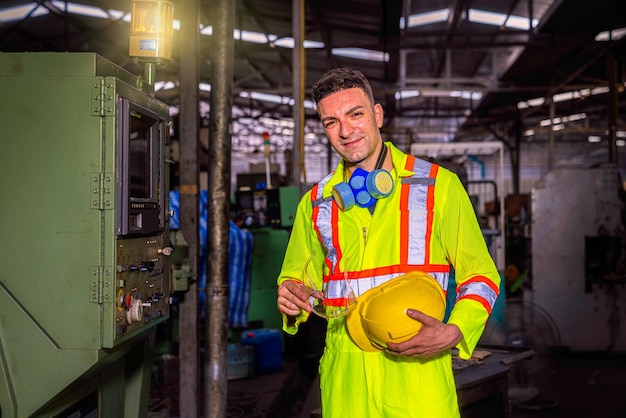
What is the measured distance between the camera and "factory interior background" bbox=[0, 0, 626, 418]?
2186 millimetres

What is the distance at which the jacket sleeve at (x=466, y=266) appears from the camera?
1607 mm

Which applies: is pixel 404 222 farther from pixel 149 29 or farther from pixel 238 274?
pixel 238 274

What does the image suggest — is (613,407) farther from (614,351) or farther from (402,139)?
→ (402,139)

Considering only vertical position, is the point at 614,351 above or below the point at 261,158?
below

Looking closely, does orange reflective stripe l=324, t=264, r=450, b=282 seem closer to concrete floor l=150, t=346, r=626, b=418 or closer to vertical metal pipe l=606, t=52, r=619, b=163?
concrete floor l=150, t=346, r=626, b=418

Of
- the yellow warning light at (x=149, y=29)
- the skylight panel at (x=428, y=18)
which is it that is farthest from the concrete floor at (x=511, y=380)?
the skylight panel at (x=428, y=18)

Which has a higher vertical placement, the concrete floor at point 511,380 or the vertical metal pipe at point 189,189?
the vertical metal pipe at point 189,189

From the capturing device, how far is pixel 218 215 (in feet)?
10.3

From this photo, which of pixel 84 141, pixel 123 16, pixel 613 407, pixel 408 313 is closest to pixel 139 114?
pixel 84 141

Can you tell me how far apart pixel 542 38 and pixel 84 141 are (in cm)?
814

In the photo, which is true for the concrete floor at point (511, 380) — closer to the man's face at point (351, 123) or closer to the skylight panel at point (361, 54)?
the man's face at point (351, 123)

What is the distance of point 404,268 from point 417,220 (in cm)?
14

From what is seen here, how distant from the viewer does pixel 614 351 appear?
21.4 feet

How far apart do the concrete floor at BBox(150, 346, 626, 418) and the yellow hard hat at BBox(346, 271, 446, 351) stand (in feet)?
8.88
